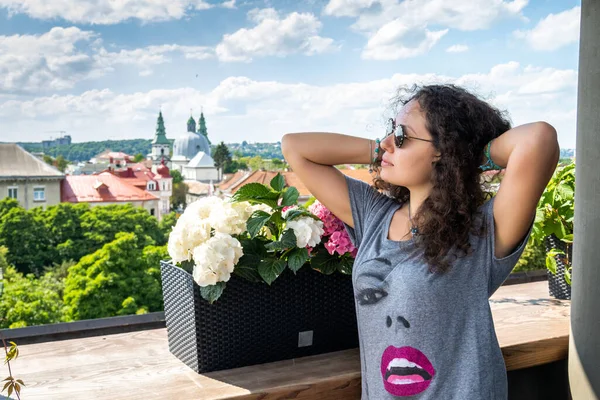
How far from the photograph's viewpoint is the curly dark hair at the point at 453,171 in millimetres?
986

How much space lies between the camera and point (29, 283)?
22188 millimetres

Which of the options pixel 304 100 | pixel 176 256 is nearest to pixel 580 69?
pixel 176 256

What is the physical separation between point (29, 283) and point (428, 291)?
23.3 meters

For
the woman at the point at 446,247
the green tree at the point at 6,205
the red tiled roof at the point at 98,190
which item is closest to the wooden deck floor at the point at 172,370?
the woman at the point at 446,247

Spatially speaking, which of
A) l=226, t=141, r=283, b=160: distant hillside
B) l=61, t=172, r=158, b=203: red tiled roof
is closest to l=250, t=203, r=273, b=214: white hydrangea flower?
l=61, t=172, r=158, b=203: red tiled roof

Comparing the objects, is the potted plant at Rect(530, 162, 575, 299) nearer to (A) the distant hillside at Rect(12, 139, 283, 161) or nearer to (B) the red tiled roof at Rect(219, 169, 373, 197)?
(B) the red tiled roof at Rect(219, 169, 373, 197)

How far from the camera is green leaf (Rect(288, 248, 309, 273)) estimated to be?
3.73ft

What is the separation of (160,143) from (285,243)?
6706 cm

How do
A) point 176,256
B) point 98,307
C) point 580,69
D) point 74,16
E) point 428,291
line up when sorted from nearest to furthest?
point 428,291 < point 176,256 < point 580,69 < point 98,307 < point 74,16

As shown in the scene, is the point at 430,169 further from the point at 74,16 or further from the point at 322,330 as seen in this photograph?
the point at 74,16

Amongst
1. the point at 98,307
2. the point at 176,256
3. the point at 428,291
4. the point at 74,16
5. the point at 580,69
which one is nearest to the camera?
the point at 428,291

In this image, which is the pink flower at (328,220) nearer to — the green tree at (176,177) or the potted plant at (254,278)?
the potted plant at (254,278)

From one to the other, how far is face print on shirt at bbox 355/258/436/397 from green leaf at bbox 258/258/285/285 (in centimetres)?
17

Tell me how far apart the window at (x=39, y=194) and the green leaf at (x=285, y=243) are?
40.3m
